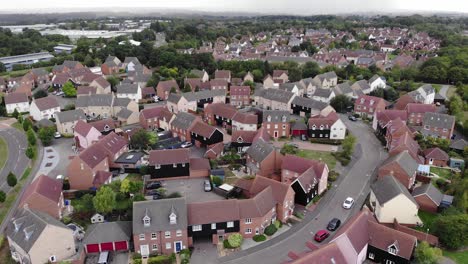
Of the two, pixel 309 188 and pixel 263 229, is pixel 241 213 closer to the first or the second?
pixel 263 229

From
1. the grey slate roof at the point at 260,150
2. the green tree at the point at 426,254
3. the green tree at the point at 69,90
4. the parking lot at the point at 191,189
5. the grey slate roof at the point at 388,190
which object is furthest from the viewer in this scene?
the green tree at the point at 69,90

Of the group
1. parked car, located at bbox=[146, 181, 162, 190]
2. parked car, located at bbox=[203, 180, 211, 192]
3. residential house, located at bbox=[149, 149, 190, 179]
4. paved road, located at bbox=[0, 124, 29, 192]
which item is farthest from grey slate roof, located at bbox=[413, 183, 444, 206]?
paved road, located at bbox=[0, 124, 29, 192]

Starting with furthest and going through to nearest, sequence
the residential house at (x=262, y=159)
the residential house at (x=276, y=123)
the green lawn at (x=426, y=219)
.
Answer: the residential house at (x=276, y=123) < the residential house at (x=262, y=159) < the green lawn at (x=426, y=219)

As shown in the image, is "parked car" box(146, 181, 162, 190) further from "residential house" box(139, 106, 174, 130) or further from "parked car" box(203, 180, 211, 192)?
"residential house" box(139, 106, 174, 130)

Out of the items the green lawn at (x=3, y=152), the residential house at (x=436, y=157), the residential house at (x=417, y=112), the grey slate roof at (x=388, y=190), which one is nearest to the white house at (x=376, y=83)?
the residential house at (x=417, y=112)

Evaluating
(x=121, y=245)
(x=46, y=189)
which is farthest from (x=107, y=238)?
(x=46, y=189)

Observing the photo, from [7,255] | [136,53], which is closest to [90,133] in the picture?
[7,255]

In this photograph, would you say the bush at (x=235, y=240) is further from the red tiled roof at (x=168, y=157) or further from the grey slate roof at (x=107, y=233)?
the red tiled roof at (x=168, y=157)

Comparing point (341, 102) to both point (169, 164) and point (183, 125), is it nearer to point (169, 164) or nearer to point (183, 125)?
point (183, 125)
